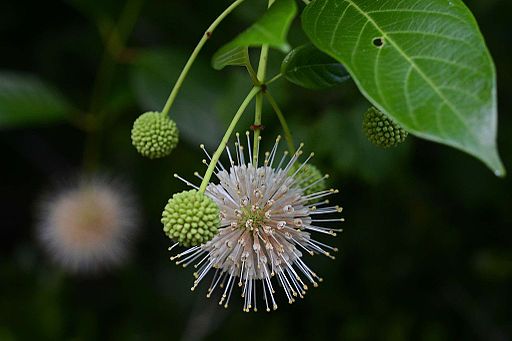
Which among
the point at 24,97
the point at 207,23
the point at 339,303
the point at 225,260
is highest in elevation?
the point at 24,97

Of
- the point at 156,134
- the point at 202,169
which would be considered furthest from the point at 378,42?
the point at 202,169

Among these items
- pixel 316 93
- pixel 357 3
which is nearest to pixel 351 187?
pixel 316 93

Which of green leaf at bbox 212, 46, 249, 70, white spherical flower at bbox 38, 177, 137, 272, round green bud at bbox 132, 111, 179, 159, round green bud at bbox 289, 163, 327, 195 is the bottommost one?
round green bud at bbox 289, 163, 327, 195

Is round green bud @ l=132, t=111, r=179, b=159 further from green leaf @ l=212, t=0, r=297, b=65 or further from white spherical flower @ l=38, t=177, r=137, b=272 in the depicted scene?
white spherical flower @ l=38, t=177, r=137, b=272

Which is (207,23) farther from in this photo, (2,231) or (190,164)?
(2,231)

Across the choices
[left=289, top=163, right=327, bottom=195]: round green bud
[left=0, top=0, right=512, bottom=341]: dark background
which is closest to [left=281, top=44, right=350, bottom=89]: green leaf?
[left=289, top=163, right=327, bottom=195]: round green bud

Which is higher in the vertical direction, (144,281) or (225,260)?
(144,281)

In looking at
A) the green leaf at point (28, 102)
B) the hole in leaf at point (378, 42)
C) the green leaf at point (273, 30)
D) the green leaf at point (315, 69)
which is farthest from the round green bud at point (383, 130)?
the green leaf at point (28, 102)
